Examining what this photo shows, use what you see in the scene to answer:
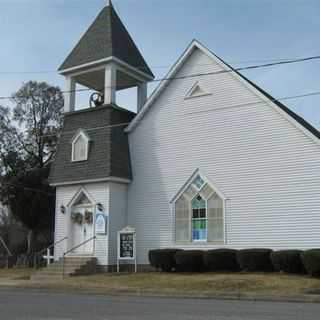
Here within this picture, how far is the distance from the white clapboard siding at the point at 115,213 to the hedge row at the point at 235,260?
2338 mm

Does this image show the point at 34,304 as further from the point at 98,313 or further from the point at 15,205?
the point at 15,205

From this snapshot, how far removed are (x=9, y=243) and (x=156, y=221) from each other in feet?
87.2

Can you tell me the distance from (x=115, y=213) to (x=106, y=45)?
8653mm

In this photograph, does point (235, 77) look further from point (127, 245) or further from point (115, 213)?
point (127, 245)

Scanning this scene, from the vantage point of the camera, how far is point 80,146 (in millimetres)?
28188

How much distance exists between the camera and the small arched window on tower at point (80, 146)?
2767 cm

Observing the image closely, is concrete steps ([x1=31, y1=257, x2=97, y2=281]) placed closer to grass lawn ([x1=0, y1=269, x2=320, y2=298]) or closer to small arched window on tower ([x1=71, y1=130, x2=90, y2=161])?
grass lawn ([x1=0, y1=269, x2=320, y2=298])

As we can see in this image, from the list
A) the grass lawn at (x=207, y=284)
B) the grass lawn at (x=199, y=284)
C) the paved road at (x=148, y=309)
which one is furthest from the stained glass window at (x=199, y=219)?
the paved road at (x=148, y=309)

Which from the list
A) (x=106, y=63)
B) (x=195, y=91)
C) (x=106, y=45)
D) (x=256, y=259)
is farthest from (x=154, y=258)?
(x=106, y=45)

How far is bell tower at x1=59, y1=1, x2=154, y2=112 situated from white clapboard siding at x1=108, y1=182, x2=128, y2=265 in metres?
4.49

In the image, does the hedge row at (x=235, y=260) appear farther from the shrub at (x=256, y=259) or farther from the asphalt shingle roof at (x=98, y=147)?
the asphalt shingle roof at (x=98, y=147)

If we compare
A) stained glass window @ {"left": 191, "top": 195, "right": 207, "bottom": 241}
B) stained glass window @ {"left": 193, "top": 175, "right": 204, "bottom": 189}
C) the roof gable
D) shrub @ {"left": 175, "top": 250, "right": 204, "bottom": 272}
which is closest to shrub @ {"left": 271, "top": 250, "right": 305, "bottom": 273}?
shrub @ {"left": 175, "top": 250, "right": 204, "bottom": 272}

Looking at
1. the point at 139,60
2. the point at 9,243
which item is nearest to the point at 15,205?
the point at 9,243

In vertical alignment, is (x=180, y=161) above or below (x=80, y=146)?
below
